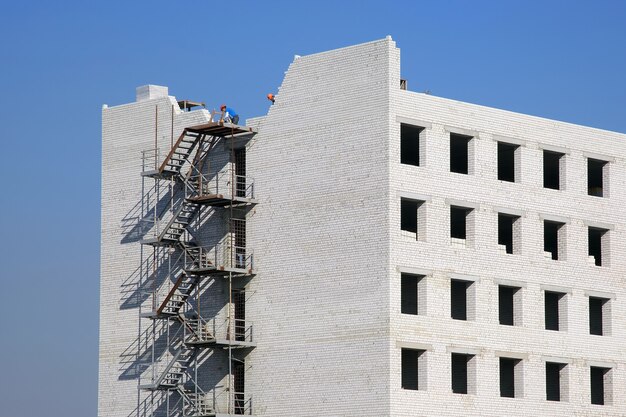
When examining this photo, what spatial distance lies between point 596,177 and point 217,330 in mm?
19967

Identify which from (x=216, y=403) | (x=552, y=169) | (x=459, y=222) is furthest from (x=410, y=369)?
(x=552, y=169)

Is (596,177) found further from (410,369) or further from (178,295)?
(178,295)

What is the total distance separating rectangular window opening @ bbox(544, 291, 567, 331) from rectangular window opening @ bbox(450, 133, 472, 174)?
6.93 meters

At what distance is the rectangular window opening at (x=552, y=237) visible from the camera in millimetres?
81188

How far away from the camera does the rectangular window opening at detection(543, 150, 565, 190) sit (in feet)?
268

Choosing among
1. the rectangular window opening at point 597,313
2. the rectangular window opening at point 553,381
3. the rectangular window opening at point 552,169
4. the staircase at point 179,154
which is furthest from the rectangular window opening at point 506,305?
the staircase at point 179,154

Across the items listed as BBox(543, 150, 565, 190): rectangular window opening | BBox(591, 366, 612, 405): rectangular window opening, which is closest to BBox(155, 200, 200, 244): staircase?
BBox(543, 150, 565, 190): rectangular window opening

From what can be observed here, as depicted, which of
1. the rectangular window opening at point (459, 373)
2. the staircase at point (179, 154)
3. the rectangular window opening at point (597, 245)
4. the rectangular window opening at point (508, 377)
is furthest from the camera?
the rectangular window opening at point (597, 245)

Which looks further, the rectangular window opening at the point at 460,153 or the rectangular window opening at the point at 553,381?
the rectangular window opening at the point at 553,381

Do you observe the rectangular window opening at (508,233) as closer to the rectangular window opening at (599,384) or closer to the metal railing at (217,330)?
the rectangular window opening at (599,384)

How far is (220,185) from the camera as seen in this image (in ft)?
262

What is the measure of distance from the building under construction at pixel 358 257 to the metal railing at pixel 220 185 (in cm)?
12

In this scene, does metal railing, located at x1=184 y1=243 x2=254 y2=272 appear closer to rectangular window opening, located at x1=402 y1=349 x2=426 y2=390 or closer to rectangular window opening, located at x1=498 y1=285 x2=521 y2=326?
rectangular window opening, located at x1=402 y1=349 x2=426 y2=390

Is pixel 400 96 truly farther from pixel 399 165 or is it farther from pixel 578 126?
pixel 578 126
